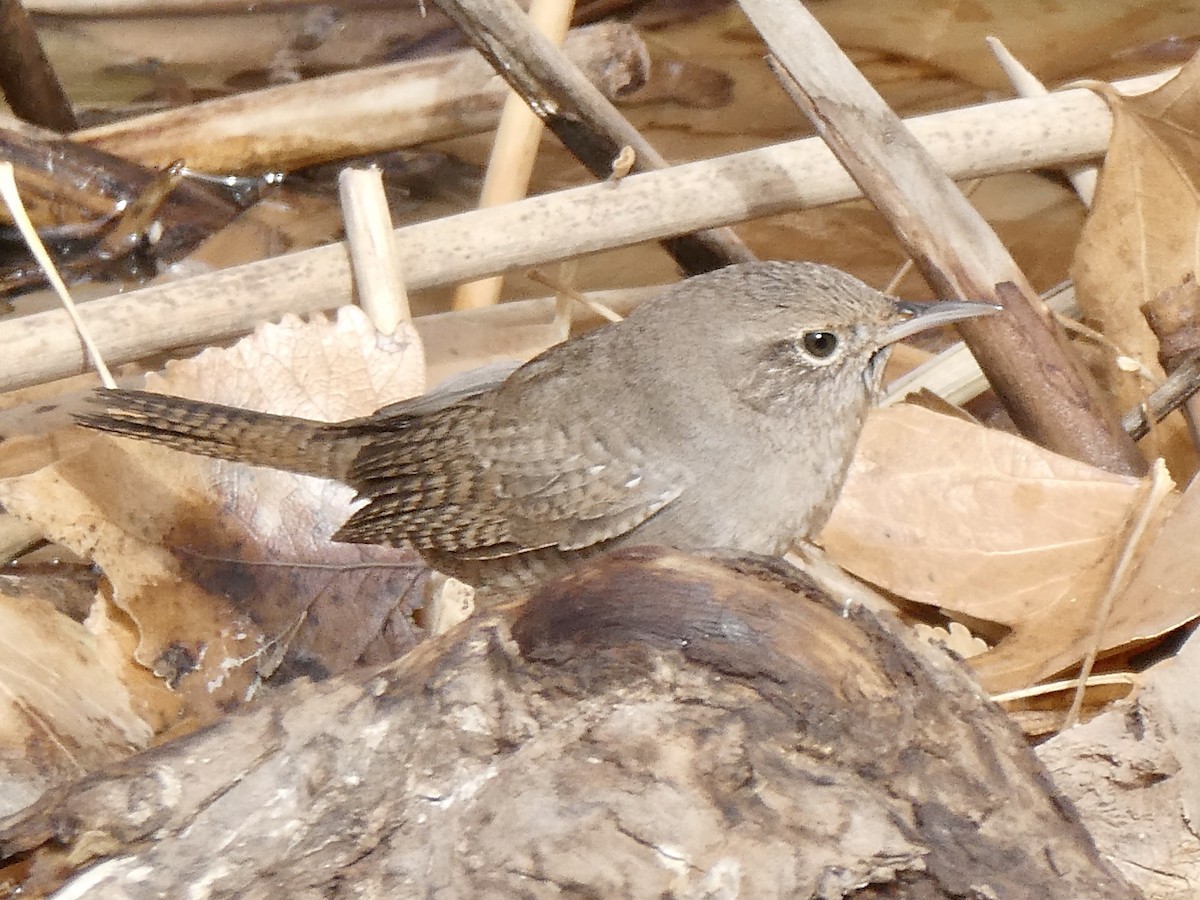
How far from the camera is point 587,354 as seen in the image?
2.38 metres

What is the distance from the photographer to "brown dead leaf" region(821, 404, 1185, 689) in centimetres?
216

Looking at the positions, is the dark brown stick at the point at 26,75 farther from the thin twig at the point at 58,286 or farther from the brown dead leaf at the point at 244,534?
the brown dead leaf at the point at 244,534

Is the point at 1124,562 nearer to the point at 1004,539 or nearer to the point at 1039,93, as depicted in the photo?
the point at 1004,539

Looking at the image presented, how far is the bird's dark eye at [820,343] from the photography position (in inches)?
84.7

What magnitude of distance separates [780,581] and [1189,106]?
62.9 inches

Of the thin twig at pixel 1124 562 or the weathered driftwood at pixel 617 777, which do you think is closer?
the weathered driftwood at pixel 617 777

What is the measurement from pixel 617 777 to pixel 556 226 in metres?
1.52

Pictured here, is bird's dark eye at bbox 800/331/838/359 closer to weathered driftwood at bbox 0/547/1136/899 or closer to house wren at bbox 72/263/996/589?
house wren at bbox 72/263/996/589

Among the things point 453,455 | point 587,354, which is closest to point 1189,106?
point 587,354

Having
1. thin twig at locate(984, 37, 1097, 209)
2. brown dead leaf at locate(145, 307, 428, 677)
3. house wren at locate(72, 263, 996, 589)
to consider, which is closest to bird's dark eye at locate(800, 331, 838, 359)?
house wren at locate(72, 263, 996, 589)

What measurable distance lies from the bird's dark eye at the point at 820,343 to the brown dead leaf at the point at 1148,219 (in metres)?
0.83

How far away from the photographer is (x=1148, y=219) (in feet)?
8.71

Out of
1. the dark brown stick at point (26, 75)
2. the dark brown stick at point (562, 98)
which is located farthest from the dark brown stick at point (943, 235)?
the dark brown stick at point (26, 75)

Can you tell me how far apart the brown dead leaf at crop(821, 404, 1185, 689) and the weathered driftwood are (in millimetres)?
732
